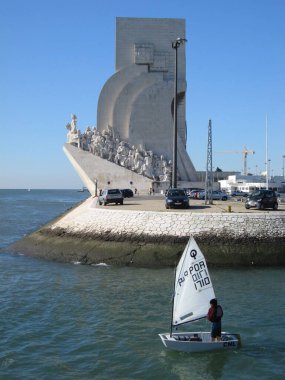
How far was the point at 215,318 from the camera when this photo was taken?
969 cm

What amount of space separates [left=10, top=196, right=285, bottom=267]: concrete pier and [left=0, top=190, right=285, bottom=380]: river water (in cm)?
98

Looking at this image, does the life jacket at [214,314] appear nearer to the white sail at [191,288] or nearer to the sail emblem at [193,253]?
the white sail at [191,288]

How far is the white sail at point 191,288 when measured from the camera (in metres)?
9.86

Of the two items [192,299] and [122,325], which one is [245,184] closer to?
[122,325]

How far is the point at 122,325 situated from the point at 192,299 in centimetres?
203

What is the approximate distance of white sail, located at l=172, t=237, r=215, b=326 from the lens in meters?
9.86

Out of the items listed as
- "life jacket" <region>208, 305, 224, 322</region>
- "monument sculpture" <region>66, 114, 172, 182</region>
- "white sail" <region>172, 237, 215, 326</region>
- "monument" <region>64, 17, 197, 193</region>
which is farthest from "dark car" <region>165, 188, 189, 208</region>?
"monument" <region>64, 17, 197, 193</region>

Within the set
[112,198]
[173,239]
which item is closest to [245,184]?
[112,198]

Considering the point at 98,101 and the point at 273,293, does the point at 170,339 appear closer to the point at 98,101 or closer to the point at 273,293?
the point at 273,293

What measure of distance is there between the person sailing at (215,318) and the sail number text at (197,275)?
363 mm

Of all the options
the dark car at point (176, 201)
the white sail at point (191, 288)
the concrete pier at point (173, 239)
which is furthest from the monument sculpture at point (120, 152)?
the white sail at point (191, 288)

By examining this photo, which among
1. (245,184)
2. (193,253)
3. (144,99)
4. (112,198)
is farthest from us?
(245,184)

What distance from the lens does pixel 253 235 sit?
1891 cm

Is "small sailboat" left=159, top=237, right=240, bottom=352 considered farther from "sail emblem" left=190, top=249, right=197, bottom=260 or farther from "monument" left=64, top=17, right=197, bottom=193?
"monument" left=64, top=17, right=197, bottom=193
